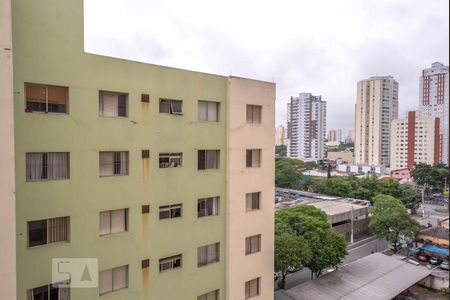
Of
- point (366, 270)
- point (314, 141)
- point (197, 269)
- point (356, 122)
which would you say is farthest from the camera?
point (314, 141)

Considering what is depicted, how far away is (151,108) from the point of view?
11617 mm

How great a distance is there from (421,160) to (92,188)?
87.2 meters

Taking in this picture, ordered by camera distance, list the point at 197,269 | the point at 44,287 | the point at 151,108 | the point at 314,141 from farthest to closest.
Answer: the point at 314,141, the point at 197,269, the point at 151,108, the point at 44,287

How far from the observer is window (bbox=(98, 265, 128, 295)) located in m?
11.0

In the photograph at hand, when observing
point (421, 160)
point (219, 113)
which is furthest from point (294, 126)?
point (219, 113)

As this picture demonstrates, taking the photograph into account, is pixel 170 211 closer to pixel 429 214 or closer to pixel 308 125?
pixel 429 214

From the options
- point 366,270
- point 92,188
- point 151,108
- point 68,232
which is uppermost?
point 151,108

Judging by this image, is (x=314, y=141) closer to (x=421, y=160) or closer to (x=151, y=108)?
(x=421, y=160)

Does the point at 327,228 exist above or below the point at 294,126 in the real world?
below

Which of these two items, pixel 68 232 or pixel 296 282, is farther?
pixel 296 282

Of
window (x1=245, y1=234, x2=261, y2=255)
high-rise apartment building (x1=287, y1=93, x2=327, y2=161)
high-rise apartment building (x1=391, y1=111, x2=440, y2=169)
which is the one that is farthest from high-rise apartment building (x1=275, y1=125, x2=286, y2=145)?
window (x1=245, y1=234, x2=261, y2=255)

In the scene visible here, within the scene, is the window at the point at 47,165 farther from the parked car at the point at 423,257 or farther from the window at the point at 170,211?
the parked car at the point at 423,257

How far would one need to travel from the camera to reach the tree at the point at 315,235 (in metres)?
Result: 22.1

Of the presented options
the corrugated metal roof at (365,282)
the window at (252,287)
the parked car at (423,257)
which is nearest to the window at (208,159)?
the window at (252,287)
